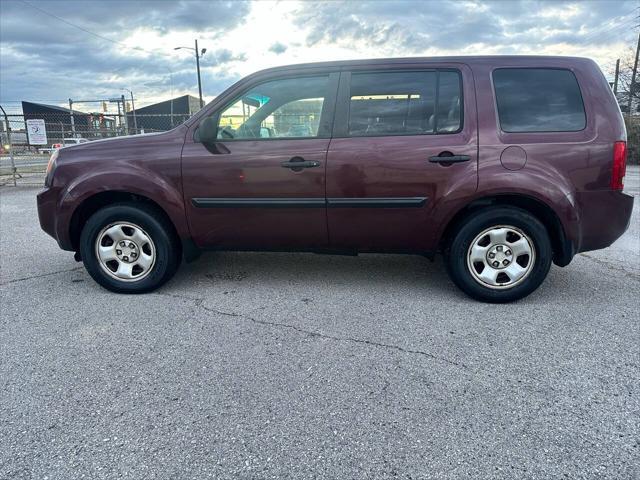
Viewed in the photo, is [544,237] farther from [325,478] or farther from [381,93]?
[325,478]

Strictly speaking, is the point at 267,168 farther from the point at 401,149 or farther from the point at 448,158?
the point at 448,158

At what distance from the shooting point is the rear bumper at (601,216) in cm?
341

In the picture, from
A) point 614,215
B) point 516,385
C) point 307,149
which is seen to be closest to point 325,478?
point 516,385

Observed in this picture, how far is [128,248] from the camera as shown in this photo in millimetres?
3850

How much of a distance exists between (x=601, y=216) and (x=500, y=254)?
2.57ft

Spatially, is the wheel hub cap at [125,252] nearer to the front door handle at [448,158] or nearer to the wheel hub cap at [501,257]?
the front door handle at [448,158]

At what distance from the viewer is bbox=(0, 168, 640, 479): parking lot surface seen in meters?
1.91

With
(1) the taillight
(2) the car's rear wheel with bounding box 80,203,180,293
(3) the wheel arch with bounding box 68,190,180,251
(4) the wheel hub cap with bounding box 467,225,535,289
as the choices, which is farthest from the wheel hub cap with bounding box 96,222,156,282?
(1) the taillight

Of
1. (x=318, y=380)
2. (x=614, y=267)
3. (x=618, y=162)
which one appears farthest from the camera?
(x=614, y=267)

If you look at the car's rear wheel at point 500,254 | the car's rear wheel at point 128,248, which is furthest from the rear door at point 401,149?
the car's rear wheel at point 128,248

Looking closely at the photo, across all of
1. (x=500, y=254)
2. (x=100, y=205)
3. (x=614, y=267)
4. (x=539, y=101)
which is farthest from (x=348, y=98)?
(x=614, y=267)

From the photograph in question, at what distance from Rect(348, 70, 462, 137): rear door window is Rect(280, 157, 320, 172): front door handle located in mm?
373

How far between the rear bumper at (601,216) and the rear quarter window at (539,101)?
1.79ft

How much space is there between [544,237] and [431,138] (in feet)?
3.73
